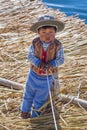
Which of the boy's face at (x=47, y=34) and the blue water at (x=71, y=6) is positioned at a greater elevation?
the boy's face at (x=47, y=34)

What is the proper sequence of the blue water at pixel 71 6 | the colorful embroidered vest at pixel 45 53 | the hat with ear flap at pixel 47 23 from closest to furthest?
1. the hat with ear flap at pixel 47 23
2. the colorful embroidered vest at pixel 45 53
3. the blue water at pixel 71 6

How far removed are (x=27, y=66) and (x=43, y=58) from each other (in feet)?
3.25

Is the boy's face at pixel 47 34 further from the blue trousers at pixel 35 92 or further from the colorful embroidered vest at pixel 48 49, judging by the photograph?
the blue trousers at pixel 35 92

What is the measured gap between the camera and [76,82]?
3.58 m

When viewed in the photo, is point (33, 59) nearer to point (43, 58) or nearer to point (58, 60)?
point (43, 58)

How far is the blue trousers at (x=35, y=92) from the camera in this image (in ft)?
9.80

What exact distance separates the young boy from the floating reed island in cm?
15

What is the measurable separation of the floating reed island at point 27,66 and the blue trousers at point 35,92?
0.25ft

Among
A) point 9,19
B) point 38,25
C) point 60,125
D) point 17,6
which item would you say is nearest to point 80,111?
point 60,125

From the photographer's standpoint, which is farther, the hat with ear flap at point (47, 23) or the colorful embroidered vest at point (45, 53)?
the colorful embroidered vest at point (45, 53)

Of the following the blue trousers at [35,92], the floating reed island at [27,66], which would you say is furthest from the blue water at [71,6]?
the blue trousers at [35,92]

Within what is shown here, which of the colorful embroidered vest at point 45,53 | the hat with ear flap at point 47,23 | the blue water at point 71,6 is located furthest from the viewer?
the blue water at point 71,6

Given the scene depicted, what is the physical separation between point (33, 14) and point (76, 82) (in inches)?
94.0

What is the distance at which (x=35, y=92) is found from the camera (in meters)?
3.07
